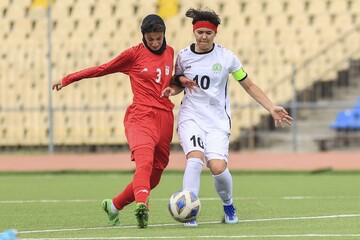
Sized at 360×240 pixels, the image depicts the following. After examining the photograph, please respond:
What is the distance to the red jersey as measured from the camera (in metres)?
10.4

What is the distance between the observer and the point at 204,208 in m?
12.7

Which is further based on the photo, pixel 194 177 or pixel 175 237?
pixel 194 177

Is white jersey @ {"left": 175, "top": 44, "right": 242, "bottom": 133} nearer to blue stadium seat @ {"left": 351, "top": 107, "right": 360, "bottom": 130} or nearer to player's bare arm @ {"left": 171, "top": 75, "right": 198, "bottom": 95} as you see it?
player's bare arm @ {"left": 171, "top": 75, "right": 198, "bottom": 95}

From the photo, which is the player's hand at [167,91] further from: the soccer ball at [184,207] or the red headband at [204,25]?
the soccer ball at [184,207]

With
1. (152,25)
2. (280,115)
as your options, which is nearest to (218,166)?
(280,115)

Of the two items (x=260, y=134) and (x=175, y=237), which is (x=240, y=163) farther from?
(x=175, y=237)

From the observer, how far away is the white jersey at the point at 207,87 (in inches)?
416

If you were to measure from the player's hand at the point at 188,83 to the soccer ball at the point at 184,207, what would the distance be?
47.3 inches

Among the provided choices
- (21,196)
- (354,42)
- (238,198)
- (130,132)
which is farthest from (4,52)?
(130,132)

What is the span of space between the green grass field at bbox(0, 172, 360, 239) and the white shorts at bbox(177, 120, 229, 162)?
28.6 inches

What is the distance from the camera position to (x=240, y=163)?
22.7 metres

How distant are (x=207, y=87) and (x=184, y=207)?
1396 mm

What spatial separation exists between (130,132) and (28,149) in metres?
16.4

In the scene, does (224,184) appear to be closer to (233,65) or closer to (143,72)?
(233,65)
